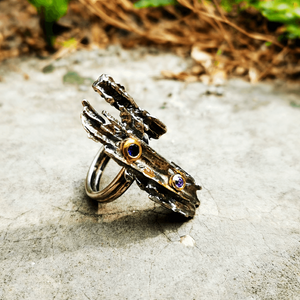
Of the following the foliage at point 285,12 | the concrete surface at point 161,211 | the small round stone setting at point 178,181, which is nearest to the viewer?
the concrete surface at point 161,211

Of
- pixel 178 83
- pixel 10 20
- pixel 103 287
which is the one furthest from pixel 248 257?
pixel 10 20

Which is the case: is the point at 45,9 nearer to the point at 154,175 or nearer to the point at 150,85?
the point at 150,85

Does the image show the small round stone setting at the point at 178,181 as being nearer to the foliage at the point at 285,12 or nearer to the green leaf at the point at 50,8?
the foliage at the point at 285,12

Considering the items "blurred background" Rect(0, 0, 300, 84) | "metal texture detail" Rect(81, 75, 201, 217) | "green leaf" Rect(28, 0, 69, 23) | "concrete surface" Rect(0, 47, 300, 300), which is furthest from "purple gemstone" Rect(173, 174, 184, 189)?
"green leaf" Rect(28, 0, 69, 23)

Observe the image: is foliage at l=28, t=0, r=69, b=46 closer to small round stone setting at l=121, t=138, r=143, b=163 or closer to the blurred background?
the blurred background

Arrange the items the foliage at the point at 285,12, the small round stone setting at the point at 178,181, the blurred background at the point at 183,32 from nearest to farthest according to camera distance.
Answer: the small round stone setting at the point at 178,181, the foliage at the point at 285,12, the blurred background at the point at 183,32

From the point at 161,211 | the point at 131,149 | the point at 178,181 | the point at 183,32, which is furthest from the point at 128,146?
the point at 183,32

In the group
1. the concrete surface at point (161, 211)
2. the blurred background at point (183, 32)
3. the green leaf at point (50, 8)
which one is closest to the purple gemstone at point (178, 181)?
the concrete surface at point (161, 211)
